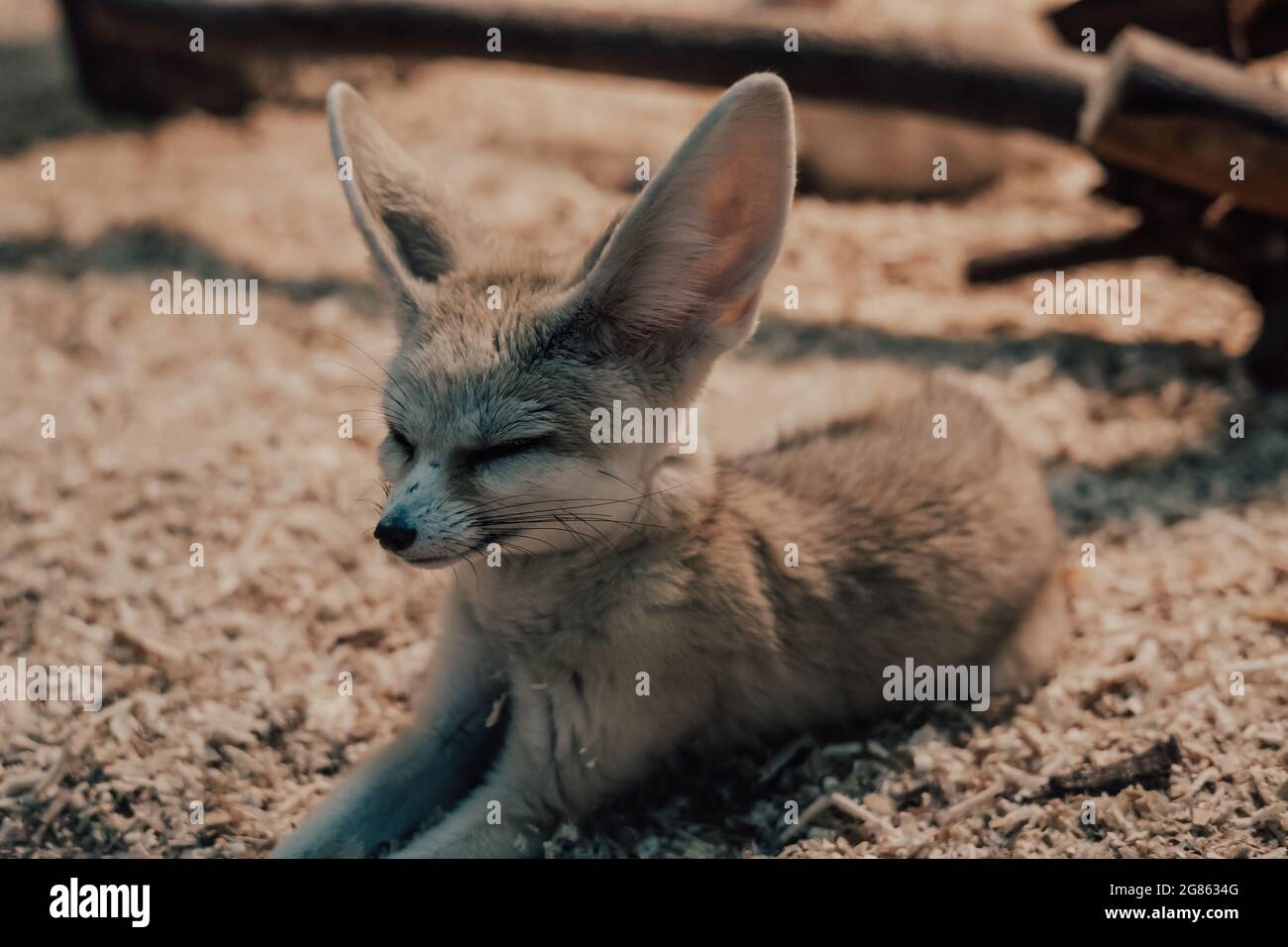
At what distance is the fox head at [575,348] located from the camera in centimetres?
266

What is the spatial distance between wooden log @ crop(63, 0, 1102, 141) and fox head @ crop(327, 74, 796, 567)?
262cm

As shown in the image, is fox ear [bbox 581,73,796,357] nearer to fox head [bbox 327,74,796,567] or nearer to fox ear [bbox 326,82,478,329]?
fox head [bbox 327,74,796,567]

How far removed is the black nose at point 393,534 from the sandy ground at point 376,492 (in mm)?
847

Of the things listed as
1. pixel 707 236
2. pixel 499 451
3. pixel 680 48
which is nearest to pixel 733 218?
pixel 707 236

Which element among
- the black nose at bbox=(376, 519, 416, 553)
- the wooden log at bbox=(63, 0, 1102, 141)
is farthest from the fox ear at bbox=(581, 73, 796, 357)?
the wooden log at bbox=(63, 0, 1102, 141)

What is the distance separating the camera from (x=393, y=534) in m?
2.62

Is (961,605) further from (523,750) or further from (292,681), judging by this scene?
(292,681)

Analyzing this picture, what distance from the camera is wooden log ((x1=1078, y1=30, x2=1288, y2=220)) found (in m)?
4.10

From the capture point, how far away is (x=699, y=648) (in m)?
3.05

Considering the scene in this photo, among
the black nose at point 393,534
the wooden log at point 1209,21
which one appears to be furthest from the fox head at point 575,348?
the wooden log at point 1209,21

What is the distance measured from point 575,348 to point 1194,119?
8.50 feet

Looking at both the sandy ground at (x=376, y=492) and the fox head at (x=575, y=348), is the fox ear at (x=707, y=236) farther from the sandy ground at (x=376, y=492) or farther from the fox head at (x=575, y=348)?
the sandy ground at (x=376, y=492)
